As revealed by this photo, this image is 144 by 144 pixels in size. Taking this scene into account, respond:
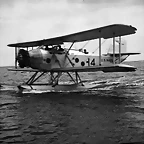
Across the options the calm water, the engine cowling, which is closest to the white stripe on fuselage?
Result: the engine cowling

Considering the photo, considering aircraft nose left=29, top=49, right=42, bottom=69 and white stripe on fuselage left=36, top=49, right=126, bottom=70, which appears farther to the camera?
white stripe on fuselage left=36, top=49, right=126, bottom=70

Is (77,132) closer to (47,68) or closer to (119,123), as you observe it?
(119,123)

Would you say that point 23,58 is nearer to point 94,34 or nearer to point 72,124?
point 94,34

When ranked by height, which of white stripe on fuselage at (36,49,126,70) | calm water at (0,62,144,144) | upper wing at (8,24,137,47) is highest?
upper wing at (8,24,137,47)

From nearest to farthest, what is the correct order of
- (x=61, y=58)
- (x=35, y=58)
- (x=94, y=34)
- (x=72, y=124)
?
1. (x=72, y=124)
2. (x=94, y=34)
3. (x=35, y=58)
4. (x=61, y=58)

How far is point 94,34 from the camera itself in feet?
45.9

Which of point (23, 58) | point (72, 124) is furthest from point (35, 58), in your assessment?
point (72, 124)

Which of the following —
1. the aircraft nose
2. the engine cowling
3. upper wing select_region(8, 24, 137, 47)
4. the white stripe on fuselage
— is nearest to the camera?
upper wing select_region(8, 24, 137, 47)

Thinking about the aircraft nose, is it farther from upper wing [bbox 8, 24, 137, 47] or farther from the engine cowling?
upper wing [bbox 8, 24, 137, 47]

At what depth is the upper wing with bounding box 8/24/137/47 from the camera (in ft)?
40.2

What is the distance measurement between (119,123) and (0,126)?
3.53 meters

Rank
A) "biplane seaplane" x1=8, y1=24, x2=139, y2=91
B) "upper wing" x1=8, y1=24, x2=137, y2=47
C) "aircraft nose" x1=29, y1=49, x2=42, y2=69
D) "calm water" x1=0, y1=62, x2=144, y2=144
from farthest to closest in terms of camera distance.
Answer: "aircraft nose" x1=29, y1=49, x2=42, y2=69 < "biplane seaplane" x1=8, y1=24, x2=139, y2=91 < "upper wing" x1=8, y1=24, x2=137, y2=47 < "calm water" x1=0, y1=62, x2=144, y2=144

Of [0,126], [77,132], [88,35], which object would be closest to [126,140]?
[77,132]

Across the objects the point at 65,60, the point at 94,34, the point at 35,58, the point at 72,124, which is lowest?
the point at 72,124
